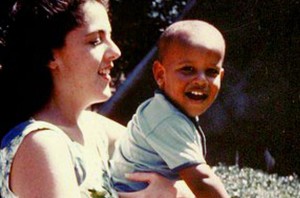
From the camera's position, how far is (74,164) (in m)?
2.78

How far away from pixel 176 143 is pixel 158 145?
0.26 feet

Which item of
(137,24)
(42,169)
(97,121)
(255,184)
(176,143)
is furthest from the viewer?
(137,24)

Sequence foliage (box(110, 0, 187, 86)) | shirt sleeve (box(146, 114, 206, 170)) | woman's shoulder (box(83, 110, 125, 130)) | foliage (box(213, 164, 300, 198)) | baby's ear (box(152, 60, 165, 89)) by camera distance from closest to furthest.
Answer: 1. shirt sleeve (box(146, 114, 206, 170))
2. baby's ear (box(152, 60, 165, 89))
3. woman's shoulder (box(83, 110, 125, 130))
4. foliage (box(213, 164, 300, 198))
5. foliage (box(110, 0, 187, 86))

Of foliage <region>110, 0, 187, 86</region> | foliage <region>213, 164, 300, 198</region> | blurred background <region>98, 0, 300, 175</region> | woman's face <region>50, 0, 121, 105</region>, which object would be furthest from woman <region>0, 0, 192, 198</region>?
foliage <region>110, 0, 187, 86</region>

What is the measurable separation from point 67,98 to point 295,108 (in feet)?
17.9

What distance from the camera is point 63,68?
114 inches

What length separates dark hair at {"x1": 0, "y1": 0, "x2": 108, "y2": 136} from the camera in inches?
113

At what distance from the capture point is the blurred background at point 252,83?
26.2 feet

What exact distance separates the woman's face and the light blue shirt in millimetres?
297

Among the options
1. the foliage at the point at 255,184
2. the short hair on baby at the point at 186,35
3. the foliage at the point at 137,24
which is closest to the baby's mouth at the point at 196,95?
the short hair on baby at the point at 186,35

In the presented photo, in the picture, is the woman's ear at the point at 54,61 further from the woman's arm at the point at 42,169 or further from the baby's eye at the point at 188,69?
the baby's eye at the point at 188,69

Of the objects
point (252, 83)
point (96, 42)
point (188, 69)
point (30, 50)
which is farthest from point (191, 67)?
point (252, 83)

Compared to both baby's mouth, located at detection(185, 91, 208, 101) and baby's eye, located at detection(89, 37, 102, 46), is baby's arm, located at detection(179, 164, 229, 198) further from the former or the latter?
baby's eye, located at detection(89, 37, 102, 46)

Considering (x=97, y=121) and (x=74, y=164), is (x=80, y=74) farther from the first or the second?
(x=97, y=121)
